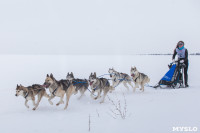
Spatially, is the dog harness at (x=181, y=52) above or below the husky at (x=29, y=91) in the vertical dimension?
above

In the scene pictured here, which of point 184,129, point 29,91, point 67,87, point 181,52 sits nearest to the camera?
point 184,129

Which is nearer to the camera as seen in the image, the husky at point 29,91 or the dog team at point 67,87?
the husky at point 29,91

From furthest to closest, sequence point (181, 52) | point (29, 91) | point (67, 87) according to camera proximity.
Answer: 1. point (181, 52)
2. point (67, 87)
3. point (29, 91)

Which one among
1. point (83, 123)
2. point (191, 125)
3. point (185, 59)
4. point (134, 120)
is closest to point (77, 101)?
point (83, 123)

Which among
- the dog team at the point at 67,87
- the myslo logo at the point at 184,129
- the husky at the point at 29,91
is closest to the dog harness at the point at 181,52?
the dog team at the point at 67,87

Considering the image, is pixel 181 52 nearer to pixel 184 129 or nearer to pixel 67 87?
pixel 67 87

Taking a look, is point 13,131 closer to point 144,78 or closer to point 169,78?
point 144,78

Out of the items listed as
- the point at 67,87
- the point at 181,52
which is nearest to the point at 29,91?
the point at 67,87

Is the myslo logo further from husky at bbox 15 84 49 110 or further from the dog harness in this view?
the dog harness

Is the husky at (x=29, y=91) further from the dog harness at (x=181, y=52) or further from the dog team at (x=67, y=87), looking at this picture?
the dog harness at (x=181, y=52)

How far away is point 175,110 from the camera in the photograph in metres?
4.78

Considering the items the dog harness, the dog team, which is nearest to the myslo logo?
the dog team

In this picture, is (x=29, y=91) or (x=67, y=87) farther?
(x=67, y=87)

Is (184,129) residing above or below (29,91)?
below
